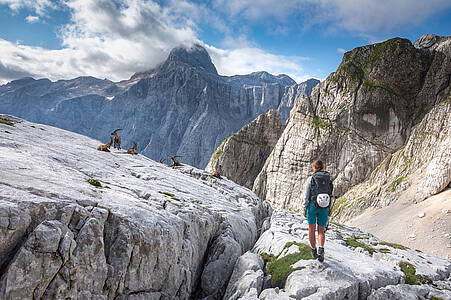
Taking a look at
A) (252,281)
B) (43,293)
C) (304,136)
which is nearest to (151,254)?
(43,293)

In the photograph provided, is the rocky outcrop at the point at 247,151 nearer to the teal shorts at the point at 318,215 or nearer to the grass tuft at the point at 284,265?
the grass tuft at the point at 284,265

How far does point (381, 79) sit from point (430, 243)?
5225cm

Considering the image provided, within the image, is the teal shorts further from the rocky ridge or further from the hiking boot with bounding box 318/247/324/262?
the rocky ridge

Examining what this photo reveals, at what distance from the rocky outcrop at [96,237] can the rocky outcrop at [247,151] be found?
76229 millimetres

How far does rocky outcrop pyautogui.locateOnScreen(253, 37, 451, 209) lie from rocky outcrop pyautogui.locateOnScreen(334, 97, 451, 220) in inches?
161

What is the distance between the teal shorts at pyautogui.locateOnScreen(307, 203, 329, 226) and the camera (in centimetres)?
1016

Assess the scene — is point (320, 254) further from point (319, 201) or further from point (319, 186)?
point (319, 186)

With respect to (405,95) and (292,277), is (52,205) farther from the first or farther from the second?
(405,95)

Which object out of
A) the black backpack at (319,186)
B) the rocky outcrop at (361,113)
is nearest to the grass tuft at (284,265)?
the black backpack at (319,186)

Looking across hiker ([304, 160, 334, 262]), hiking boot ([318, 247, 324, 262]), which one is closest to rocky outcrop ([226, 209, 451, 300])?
hiking boot ([318, 247, 324, 262])

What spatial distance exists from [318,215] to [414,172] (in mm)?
58528

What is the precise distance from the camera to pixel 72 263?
25.9 feet

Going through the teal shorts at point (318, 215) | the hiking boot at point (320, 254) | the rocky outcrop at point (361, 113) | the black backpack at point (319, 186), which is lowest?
the hiking boot at point (320, 254)

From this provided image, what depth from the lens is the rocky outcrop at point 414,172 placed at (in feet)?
159
